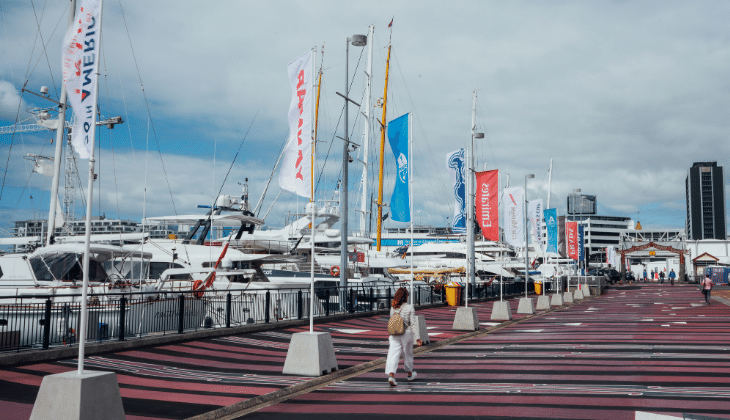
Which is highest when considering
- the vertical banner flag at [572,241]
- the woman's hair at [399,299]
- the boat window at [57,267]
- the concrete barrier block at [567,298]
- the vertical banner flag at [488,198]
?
the vertical banner flag at [488,198]

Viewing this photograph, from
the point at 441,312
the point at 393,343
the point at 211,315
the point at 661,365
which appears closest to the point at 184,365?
the point at 393,343

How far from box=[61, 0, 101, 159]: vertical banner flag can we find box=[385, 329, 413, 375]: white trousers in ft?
19.8

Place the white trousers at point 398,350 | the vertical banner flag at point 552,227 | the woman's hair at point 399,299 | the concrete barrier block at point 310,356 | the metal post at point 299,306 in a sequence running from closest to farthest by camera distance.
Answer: the white trousers at point 398,350, the woman's hair at point 399,299, the concrete barrier block at point 310,356, the metal post at point 299,306, the vertical banner flag at point 552,227

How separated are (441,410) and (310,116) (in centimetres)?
745

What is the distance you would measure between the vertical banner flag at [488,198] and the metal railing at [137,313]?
9.91 meters

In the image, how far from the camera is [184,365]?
13.5 meters

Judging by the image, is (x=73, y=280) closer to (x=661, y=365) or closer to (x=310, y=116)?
(x=310, y=116)

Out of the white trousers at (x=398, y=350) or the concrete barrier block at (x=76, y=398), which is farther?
the white trousers at (x=398, y=350)

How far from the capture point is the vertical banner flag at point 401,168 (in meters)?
19.5

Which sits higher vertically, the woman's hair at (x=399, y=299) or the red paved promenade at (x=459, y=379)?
the woman's hair at (x=399, y=299)

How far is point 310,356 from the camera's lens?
11.9 m

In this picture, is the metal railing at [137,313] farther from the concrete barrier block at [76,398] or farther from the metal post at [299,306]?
the concrete barrier block at [76,398]

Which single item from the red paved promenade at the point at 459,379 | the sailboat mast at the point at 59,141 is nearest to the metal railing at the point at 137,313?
the red paved promenade at the point at 459,379

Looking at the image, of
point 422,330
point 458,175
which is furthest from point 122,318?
point 458,175
